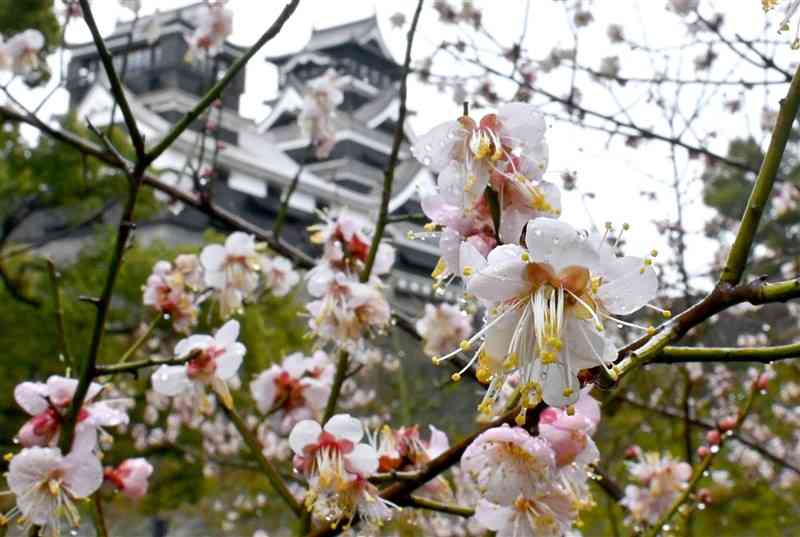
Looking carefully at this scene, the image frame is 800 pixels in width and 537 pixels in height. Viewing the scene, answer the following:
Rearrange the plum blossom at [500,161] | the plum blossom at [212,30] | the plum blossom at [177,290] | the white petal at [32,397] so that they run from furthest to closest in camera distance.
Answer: the plum blossom at [212,30]
the plum blossom at [177,290]
the white petal at [32,397]
the plum blossom at [500,161]

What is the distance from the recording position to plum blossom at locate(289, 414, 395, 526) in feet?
2.81

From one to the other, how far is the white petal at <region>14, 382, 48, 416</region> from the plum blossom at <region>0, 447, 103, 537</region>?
68 millimetres

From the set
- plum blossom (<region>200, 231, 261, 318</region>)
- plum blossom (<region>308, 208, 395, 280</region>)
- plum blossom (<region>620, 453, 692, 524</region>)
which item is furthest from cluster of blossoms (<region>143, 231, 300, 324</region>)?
plum blossom (<region>620, 453, 692, 524</region>)

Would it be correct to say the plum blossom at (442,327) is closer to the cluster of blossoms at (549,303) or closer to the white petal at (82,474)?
the white petal at (82,474)

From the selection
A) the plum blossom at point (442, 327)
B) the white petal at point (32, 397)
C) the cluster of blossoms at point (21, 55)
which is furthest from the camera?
the cluster of blossoms at point (21, 55)

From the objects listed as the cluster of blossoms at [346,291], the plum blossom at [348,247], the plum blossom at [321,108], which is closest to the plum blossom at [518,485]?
the cluster of blossoms at [346,291]

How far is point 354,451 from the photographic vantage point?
88 centimetres

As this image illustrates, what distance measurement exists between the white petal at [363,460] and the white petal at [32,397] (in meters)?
0.37

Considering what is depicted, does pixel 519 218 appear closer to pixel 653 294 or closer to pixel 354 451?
pixel 653 294

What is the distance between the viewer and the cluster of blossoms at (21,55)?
301 cm

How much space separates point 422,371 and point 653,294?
640 centimetres

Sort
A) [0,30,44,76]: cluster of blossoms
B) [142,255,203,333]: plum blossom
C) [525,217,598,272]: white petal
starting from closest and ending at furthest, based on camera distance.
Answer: [525,217,598,272]: white petal, [142,255,203,333]: plum blossom, [0,30,44,76]: cluster of blossoms

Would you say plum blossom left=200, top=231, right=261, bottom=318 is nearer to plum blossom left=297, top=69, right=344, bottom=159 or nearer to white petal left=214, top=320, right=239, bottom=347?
white petal left=214, top=320, right=239, bottom=347

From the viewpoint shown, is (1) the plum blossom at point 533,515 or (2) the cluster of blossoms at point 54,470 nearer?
(1) the plum blossom at point 533,515
